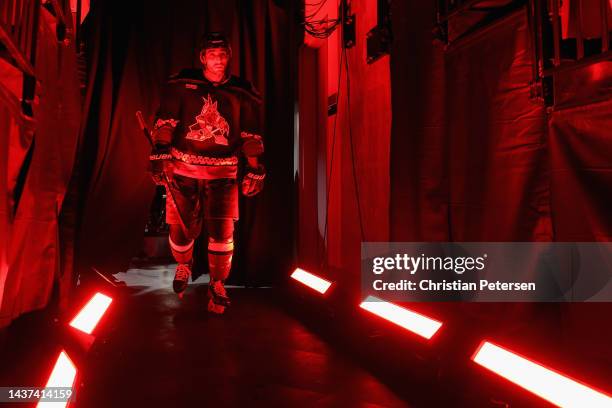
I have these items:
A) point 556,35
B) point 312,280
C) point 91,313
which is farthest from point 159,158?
point 556,35

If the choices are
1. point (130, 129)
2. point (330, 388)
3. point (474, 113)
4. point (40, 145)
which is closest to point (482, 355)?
point (330, 388)

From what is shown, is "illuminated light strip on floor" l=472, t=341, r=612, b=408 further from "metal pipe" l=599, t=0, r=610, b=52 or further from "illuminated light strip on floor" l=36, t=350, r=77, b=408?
"illuminated light strip on floor" l=36, t=350, r=77, b=408

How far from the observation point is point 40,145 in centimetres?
189

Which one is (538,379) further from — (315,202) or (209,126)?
(315,202)

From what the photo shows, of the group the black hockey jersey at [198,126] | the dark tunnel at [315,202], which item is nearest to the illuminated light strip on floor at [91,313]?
the dark tunnel at [315,202]

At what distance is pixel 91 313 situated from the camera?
5.28 ft

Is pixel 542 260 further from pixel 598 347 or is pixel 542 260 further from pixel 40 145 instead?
pixel 40 145

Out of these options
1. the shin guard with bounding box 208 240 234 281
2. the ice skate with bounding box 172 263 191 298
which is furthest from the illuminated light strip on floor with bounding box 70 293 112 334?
the shin guard with bounding box 208 240 234 281

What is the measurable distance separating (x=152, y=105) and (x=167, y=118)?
99cm

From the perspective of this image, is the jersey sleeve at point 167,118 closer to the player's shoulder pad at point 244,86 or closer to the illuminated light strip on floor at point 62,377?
the player's shoulder pad at point 244,86

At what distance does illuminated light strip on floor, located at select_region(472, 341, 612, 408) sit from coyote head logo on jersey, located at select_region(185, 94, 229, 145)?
65.5 inches

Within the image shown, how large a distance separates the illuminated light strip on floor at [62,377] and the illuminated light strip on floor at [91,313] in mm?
246

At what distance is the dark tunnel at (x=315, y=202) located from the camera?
1271 millimetres

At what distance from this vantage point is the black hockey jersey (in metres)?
2.23
